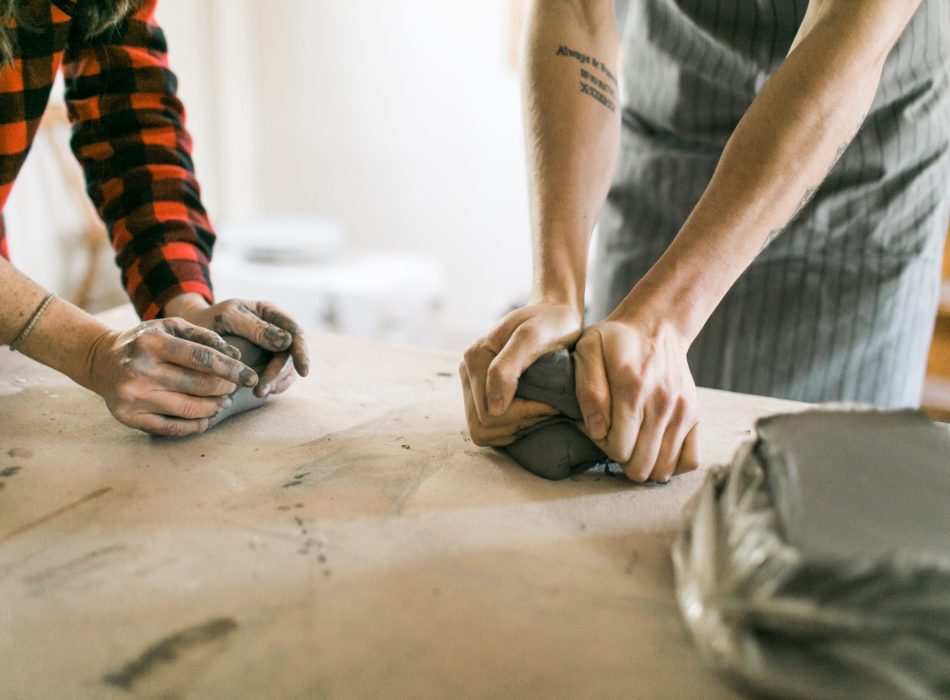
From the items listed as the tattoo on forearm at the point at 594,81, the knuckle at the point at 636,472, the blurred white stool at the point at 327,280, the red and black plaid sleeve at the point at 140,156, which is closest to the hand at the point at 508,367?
the knuckle at the point at 636,472

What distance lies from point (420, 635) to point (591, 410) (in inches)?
12.5

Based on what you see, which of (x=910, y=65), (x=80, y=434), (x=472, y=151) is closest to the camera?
(x=80, y=434)

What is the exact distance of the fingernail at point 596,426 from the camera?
0.80m

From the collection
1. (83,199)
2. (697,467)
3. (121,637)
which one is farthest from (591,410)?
(83,199)

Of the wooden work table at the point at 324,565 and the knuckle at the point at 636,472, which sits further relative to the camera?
the knuckle at the point at 636,472

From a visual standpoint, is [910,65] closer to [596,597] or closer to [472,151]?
[596,597]

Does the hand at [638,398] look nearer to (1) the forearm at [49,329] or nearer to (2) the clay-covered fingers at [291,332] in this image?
(2) the clay-covered fingers at [291,332]

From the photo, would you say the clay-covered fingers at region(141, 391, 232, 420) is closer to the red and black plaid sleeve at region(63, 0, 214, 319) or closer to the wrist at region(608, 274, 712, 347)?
the red and black plaid sleeve at region(63, 0, 214, 319)

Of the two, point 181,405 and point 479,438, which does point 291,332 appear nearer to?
point 181,405

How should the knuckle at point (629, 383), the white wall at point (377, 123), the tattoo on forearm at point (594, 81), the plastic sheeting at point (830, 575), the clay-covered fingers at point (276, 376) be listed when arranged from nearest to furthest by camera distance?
the plastic sheeting at point (830, 575) → the knuckle at point (629, 383) → the clay-covered fingers at point (276, 376) → the tattoo on forearm at point (594, 81) → the white wall at point (377, 123)

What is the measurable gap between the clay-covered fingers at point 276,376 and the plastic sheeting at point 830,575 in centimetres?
60

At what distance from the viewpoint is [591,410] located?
2.63ft

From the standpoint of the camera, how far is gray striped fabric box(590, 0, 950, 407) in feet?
3.84

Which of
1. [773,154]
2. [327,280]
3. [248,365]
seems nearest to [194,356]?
[248,365]
